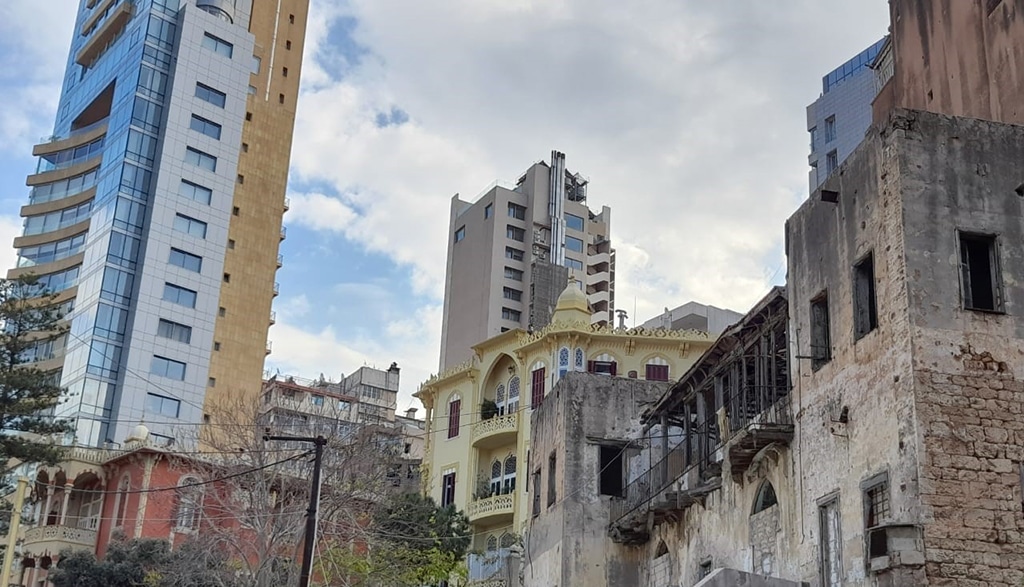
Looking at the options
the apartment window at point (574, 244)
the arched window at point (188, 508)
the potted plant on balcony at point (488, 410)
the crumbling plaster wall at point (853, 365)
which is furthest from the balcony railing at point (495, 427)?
the apartment window at point (574, 244)

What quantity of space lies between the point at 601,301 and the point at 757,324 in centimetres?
7137

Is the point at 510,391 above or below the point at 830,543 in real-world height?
above

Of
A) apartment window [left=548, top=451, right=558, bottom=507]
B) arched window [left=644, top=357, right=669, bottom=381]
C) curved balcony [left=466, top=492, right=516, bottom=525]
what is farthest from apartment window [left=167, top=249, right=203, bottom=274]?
apartment window [left=548, top=451, right=558, bottom=507]

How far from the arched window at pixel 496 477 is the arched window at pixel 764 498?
1165 inches

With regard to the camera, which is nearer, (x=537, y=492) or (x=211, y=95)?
(x=537, y=492)

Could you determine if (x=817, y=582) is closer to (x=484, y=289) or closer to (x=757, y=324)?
(x=757, y=324)

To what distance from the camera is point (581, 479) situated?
1236 inches

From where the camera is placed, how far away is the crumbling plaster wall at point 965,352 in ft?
54.1

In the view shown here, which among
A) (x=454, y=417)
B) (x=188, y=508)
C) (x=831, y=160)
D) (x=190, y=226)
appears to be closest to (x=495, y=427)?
(x=454, y=417)

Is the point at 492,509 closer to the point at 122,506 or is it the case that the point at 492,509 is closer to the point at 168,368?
the point at 122,506

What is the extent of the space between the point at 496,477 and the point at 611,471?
21246mm

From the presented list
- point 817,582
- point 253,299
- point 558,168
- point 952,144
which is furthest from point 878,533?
point 558,168

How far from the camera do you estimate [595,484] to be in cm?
3141

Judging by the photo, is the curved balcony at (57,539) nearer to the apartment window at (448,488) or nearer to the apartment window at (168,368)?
the apartment window at (448,488)
